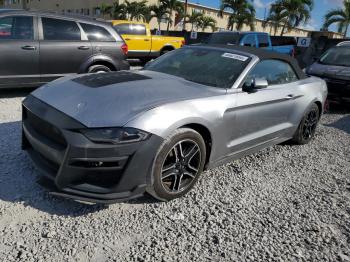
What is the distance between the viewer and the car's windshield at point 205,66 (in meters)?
3.82

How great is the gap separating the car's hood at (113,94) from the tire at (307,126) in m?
2.08

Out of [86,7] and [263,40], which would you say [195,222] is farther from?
[86,7]

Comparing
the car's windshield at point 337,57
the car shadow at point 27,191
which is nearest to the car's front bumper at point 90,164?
the car shadow at point 27,191

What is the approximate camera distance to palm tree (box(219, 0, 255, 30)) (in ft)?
112

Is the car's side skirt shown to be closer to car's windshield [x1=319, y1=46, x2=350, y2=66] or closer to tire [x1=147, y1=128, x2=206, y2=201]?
tire [x1=147, y1=128, x2=206, y2=201]

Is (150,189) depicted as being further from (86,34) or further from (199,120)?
(86,34)

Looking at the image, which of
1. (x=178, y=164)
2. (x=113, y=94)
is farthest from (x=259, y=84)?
(x=113, y=94)

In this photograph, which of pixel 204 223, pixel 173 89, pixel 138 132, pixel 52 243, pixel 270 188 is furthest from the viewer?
pixel 270 188

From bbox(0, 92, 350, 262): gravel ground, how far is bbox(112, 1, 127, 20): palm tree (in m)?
39.9

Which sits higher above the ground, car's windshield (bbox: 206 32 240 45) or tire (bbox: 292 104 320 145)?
car's windshield (bbox: 206 32 240 45)

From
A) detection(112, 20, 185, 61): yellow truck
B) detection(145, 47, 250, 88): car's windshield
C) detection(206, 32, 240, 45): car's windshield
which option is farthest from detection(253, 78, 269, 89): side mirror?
detection(112, 20, 185, 61): yellow truck

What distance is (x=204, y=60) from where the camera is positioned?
418 centimetres

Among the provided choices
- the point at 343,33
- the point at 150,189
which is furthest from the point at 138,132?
the point at 343,33

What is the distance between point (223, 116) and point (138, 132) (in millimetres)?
1078
